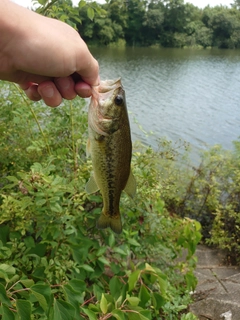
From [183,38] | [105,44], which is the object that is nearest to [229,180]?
[105,44]

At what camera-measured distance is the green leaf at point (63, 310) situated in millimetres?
1871

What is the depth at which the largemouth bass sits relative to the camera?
2.02 metres

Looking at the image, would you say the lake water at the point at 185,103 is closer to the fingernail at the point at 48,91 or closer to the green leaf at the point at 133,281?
the green leaf at the point at 133,281

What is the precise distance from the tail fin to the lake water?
6.89 metres

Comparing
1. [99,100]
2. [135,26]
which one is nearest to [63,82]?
[99,100]

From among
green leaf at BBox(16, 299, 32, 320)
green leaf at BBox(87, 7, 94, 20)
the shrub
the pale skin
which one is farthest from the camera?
green leaf at BBox(87, 7, 94, 20)

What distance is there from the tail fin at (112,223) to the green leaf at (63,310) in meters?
0.67

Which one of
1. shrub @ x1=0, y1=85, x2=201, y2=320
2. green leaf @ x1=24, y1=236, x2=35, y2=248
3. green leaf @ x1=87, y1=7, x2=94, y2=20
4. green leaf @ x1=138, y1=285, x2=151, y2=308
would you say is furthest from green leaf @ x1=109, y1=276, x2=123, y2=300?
green leaf @ x1=87, y1=7, x2=94, y2=20

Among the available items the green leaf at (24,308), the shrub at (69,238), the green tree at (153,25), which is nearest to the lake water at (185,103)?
the shrub at (69,238)

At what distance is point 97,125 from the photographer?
2047mm

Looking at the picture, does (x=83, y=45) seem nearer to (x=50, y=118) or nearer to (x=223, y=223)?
(x=50, y=118)

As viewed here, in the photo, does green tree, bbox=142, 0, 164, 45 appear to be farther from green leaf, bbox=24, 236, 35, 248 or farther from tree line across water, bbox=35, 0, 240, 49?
green leaf, bbox=24, 236, 35, 248

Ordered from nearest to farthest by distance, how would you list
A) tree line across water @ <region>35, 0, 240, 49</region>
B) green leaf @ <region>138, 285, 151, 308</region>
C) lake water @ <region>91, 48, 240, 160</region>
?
1. green leaf @ <region>138, 285, 151, 308</region>
2. lake water @ <region>91, 48, 240, 160</region>
3. tree line across water @ <region>35, 0, 240, 49</region>

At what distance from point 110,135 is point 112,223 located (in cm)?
71
